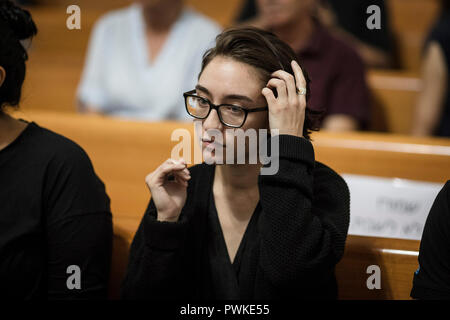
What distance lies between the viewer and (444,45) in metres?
1.88

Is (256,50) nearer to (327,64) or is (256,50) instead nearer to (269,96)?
(269,96)

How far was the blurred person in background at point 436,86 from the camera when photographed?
1.89 meters

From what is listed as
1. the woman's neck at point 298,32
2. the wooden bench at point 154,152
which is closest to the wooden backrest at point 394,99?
the woman's neck at point 298,32

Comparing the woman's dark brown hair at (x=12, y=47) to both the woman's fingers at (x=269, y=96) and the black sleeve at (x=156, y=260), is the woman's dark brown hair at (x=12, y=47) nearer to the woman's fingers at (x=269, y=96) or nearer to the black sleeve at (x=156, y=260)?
the black sleeve at (x=156, y=260)

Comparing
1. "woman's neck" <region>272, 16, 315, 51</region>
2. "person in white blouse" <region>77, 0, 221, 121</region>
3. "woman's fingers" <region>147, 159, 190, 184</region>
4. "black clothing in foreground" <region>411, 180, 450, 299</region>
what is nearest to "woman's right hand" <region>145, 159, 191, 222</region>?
"woman's fingers" <region>147, 159, 190, 184</region>

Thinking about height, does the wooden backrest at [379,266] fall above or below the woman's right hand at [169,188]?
below

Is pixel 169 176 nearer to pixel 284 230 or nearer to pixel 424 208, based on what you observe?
pixel 284 230

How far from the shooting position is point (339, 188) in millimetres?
971

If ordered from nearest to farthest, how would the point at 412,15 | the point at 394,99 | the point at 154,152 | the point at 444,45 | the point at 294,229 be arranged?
the point at 294,229 < the point at 154,152 < the point at 444,45 < the point at 394,99 < the point at 412,15

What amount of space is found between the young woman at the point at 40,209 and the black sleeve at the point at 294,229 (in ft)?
1.08

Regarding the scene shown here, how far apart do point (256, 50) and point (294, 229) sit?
0.32 m

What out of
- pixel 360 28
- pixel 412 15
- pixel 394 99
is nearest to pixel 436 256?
pixel 394 99
